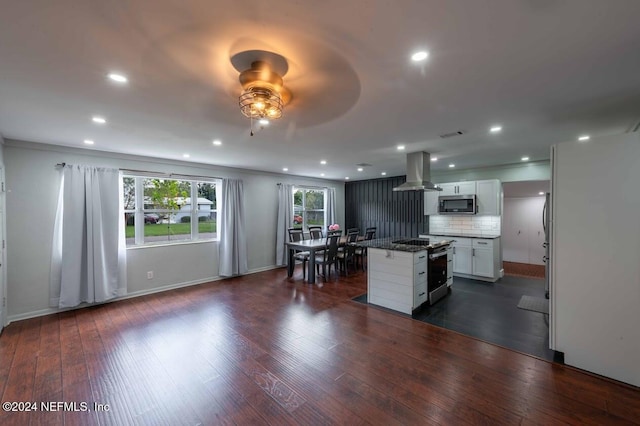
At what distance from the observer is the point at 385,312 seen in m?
3.73

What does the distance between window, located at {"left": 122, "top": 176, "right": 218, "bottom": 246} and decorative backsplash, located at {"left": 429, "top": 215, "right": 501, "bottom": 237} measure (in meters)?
5.25

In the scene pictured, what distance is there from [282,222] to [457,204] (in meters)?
4.19

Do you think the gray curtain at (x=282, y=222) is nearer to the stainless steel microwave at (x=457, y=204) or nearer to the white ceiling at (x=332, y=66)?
the white ceiling at (x=332, y=66)

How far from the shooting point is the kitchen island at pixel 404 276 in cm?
364

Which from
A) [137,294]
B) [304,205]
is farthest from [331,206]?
[137,294]

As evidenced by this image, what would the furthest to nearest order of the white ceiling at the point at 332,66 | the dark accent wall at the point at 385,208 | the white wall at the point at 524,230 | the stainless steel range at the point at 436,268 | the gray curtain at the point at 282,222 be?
the dark accent wall at the point at 385,208 → the gray curtain at the point at 282,222 → the white wall at the point at 524,230 → the stainless steel range at the point at 436,268 → the white ceiling at the point at 332,66

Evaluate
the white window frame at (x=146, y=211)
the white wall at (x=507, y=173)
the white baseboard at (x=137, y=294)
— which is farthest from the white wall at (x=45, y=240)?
the white wall at (x=507, y=173)

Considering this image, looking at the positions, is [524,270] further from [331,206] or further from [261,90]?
[261,90]

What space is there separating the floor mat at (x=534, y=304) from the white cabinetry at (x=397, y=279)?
1477 mm

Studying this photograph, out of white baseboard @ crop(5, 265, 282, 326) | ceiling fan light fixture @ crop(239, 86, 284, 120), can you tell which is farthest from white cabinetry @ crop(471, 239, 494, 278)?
ceiling fan light fixture @ crop(239, 86, 284, 120)

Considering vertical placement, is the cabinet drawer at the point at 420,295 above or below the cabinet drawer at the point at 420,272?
below

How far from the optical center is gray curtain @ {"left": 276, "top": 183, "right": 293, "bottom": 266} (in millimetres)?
6762

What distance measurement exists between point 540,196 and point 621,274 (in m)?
5.08

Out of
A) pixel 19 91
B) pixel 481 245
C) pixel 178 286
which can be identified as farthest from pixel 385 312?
pixel 19 91
